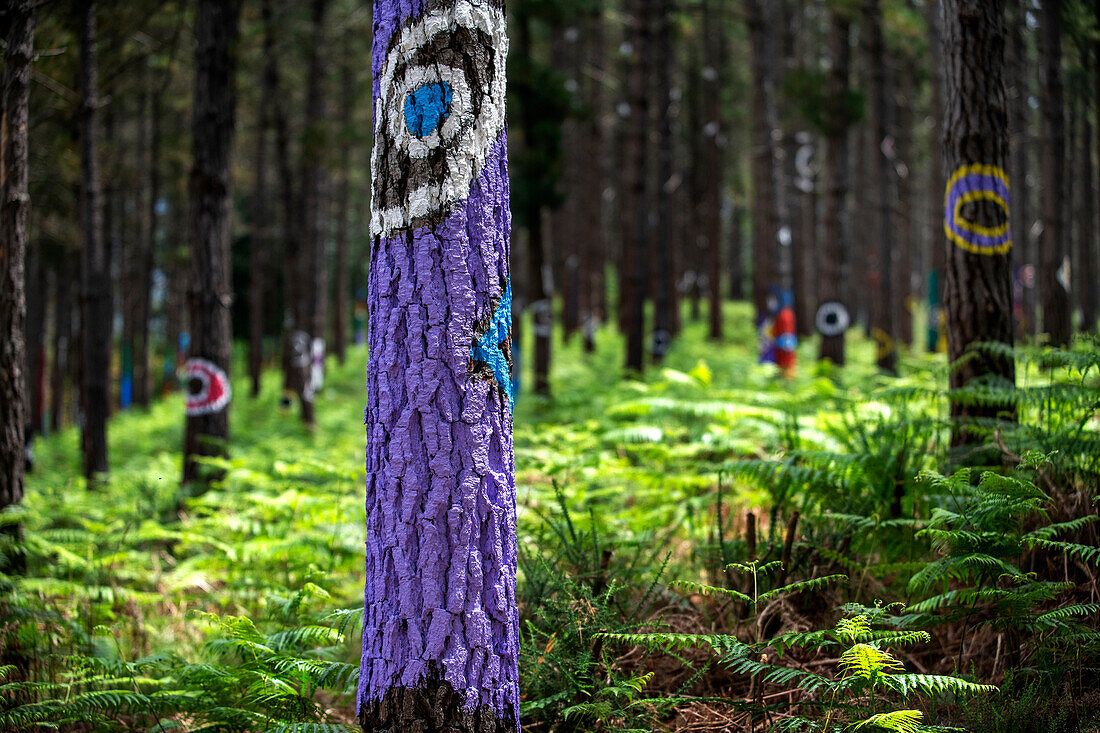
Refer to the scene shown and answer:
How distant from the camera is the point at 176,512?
7973 mm

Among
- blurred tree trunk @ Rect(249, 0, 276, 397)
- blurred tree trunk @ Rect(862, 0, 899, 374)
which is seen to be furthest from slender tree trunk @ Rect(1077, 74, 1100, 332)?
blurred tree trunk @ Rect(249, 0, 276, 397)

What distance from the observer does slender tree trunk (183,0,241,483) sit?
801cm

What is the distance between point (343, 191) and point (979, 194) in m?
26.1

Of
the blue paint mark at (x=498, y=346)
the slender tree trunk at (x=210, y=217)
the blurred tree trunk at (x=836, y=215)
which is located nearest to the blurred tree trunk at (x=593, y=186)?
the blurred tree trunk at (x=836, y=215)

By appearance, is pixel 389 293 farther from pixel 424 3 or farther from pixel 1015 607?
pixel 1015 607

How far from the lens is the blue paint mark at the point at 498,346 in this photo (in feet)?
8.26

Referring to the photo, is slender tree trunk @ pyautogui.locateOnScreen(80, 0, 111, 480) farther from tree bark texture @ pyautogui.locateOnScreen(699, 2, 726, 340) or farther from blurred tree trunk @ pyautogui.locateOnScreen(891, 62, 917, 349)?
blurred tree trunk @ pyautogui.locateOnScreen(891, 62, 917, 349)

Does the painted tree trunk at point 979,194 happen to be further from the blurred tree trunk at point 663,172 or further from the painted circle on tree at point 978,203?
the blurred tree trunk at point 663,172

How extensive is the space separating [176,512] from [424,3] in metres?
7.06

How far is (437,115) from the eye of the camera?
2.55m

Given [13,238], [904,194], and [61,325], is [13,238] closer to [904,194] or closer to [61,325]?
[61,325]

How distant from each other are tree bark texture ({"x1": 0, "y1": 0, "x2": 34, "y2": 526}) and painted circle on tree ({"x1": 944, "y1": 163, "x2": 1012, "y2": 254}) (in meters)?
6.15

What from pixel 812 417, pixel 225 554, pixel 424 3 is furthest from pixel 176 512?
pixel 424 3

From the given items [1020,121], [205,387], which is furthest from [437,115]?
[1020,121]
